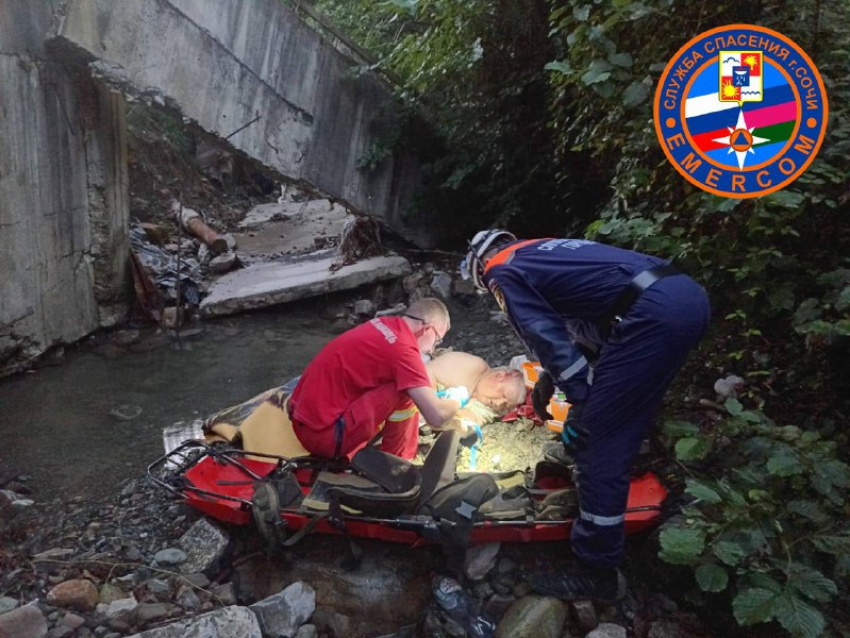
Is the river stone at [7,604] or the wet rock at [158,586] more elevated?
the wet rock at [158,586]

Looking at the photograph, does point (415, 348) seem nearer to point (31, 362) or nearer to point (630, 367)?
point (630, 367)

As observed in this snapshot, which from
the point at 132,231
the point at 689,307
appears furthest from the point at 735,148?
the point at 132,231

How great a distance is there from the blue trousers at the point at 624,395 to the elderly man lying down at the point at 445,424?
871 millimetres

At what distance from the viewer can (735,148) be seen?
10.3ft

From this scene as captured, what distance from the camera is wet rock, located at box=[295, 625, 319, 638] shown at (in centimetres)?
279

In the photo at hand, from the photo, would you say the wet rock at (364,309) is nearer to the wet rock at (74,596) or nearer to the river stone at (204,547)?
the river stone at (204,547)

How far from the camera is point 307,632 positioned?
280 cm

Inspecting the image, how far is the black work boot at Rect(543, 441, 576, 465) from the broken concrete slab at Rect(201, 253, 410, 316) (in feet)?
11.7

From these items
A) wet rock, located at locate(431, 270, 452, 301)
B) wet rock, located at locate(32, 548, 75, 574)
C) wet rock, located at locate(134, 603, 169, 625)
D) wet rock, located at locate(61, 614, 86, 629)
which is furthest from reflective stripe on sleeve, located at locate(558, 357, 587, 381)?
wet rock, located at locate(431, 270, 452, 301)

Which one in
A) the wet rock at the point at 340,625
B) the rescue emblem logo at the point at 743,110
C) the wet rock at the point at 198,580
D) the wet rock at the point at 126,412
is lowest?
Result: the wet rock at the point at 126,412

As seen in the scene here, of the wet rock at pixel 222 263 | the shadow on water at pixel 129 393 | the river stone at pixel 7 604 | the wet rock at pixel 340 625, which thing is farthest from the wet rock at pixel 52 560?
the wet rock at pixel 222 263

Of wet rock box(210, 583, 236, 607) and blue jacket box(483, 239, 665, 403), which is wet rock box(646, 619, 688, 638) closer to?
blue jacket box(483, 239, 665, 403)

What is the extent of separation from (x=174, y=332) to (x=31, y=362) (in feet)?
4.21

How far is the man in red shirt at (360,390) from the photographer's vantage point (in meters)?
3.26
